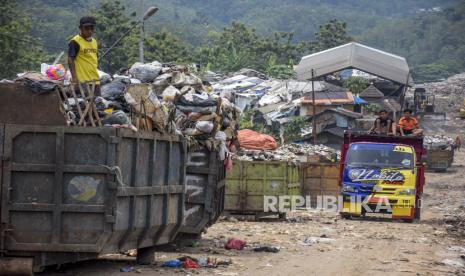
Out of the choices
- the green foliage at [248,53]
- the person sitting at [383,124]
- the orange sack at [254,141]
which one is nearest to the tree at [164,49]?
the green foliage at [248,53]

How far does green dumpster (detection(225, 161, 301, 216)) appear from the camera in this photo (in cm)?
2159

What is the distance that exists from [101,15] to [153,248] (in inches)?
1845

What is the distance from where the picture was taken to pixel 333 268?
40.9ft

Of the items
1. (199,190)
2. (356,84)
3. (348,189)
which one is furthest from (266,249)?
(356,84)

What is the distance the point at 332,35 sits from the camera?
9894 centimetres

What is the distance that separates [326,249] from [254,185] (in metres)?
6.69

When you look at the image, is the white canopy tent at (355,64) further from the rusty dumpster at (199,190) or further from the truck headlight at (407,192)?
the rusty dumpster at (199,190)

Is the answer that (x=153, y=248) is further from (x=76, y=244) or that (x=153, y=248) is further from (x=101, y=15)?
(x=101, y=15)

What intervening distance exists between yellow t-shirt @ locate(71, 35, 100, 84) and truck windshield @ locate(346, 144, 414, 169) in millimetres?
11423

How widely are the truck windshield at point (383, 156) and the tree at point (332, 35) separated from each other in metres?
75.9

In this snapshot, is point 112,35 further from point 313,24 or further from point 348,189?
point 313,24

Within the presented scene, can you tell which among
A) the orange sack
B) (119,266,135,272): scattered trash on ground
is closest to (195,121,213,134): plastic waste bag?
(119,266,135,272): scattered trash on ground

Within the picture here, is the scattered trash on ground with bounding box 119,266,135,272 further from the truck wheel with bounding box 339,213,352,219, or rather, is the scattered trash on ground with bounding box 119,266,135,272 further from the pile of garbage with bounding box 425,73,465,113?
the pile of garbage with bounding box 425,73,465,113

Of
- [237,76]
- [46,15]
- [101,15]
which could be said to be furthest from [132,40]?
[46,15]
